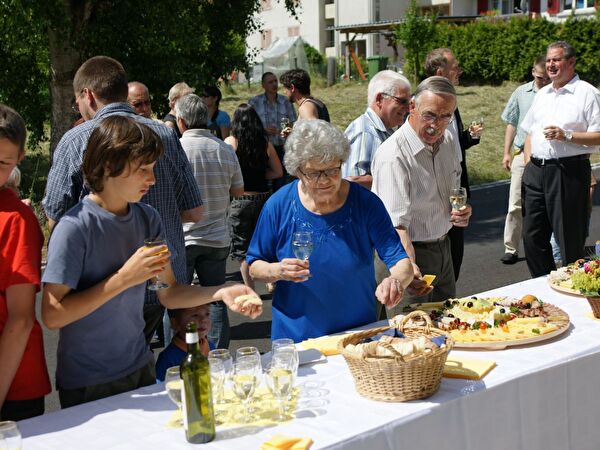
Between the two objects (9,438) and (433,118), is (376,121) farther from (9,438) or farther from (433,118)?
(9,438)

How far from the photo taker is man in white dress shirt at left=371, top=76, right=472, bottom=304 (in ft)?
15.0

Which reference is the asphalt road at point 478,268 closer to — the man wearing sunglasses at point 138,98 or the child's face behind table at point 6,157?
the man wearing sunglasses at point 138,98

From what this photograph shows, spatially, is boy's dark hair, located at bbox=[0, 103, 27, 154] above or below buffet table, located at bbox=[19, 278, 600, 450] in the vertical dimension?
above

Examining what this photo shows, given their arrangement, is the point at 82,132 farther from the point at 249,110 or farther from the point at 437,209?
the point at 249,110

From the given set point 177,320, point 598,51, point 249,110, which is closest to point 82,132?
point 177,320

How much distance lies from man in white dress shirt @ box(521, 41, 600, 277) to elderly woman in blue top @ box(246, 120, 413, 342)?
313 centimetres

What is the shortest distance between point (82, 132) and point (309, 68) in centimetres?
3817

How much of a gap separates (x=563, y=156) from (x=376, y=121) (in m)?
2.08

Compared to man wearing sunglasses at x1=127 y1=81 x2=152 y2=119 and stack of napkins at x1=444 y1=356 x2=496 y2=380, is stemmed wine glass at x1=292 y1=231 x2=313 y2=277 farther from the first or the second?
man wearing sunglasses at x1=127 y1=81 x2=152 y2=119

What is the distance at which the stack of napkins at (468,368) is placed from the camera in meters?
3.15

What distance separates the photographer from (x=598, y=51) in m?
26.5

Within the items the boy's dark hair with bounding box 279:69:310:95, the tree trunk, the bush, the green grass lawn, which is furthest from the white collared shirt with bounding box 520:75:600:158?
the bush

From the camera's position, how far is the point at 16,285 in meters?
2.90

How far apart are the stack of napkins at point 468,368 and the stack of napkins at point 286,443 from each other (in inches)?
32.1
